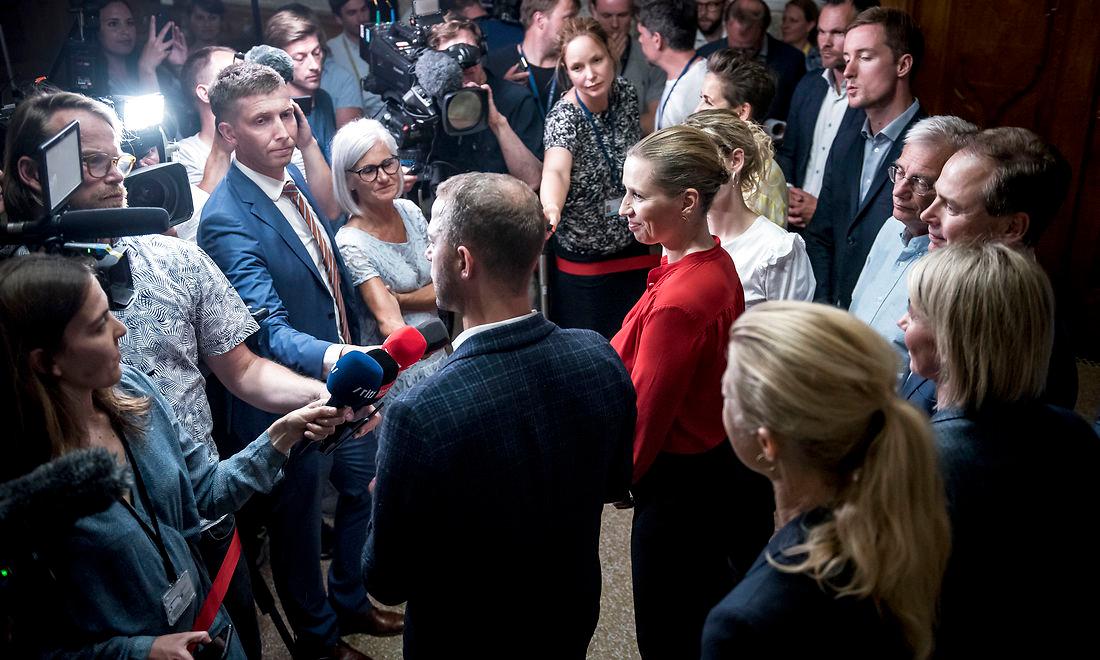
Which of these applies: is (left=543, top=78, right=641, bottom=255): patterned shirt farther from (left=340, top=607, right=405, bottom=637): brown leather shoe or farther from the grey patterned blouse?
(left=340, top=607, right=405, bottom=637): brown leather shoe

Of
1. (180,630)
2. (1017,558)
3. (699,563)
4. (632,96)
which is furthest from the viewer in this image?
(632,96)

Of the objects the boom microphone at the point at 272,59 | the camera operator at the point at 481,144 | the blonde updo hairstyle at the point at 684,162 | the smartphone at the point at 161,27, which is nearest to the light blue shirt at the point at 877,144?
the blonde updo hairstyle at the point at 684,162

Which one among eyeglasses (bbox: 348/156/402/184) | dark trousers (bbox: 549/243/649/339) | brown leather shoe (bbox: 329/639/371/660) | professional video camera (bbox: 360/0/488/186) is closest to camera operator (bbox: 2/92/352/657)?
brown leather shoe (bbox: 329/639/371/660)

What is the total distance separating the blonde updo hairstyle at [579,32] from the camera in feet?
10.9

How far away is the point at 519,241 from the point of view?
1464 mm

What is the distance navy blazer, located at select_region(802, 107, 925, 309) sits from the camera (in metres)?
2.86

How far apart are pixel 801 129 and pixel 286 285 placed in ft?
7.65

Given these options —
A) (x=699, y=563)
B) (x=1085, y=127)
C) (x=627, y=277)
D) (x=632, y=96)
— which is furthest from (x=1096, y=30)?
(x=699, y=563)

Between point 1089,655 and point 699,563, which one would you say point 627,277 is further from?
point 1089,655

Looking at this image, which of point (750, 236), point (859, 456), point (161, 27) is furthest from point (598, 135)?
point (859, 456)

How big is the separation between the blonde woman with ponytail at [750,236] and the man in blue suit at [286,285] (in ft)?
3.48

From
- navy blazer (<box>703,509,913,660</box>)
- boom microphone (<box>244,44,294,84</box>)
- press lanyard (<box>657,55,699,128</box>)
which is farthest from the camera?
press lanyard (<box>657,55,699,128</box>)

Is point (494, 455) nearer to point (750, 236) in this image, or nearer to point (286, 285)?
point (286, 285)

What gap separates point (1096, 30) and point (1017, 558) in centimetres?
367
